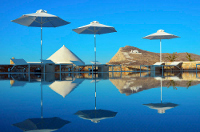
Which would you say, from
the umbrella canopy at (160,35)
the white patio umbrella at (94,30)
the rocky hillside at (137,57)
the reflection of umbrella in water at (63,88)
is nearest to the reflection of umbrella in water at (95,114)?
the reflection of umbrella in water at (63,88)

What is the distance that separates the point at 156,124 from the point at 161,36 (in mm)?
13632

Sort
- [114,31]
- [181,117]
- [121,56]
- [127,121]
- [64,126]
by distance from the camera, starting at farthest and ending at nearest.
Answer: [121,56] < [114,31] < [181,117] < [127,121] < [64,126]

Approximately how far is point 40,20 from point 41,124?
31.5 ft

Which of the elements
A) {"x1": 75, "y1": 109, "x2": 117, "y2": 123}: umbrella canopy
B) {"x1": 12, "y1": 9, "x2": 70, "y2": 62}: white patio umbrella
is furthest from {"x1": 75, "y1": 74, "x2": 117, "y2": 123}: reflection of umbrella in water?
{"x1": 12, "y1": 9, "x2": 70, "y2": 62}: white patio umbrella

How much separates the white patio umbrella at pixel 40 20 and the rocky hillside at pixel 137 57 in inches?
974

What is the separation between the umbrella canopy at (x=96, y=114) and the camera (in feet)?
5.80

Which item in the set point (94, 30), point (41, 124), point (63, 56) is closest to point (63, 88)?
point (41, 124)

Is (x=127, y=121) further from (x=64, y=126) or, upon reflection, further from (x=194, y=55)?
(x=194, y=55)

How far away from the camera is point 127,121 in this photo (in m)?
1.67

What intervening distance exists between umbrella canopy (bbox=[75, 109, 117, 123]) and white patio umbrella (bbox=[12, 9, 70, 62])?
8.24 m

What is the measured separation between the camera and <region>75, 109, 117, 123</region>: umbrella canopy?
1.77 m

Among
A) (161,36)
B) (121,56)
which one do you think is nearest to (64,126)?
(161,36)

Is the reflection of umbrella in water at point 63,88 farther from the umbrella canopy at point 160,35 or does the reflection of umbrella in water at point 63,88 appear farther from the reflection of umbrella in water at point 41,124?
the umbrella canopy at point 160,35

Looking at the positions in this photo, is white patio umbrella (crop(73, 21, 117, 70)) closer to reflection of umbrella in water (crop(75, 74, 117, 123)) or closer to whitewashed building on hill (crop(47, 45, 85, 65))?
reflection of umbrella in water (crop(75, 74, 117, 123))
